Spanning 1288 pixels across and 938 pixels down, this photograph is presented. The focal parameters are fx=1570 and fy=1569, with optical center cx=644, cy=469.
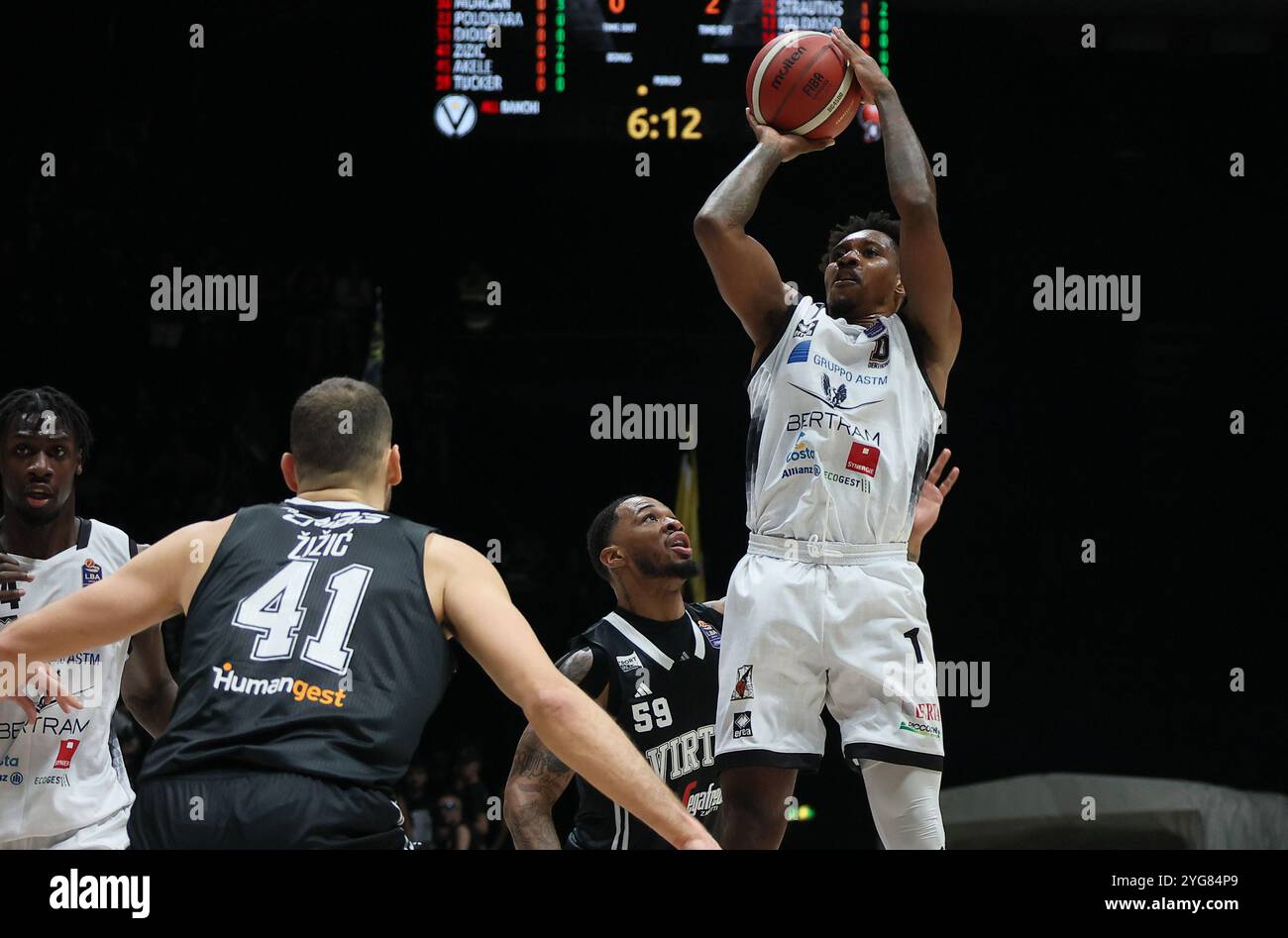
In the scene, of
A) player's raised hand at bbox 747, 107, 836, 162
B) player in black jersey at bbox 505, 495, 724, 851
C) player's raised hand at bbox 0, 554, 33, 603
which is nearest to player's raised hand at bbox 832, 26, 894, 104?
player's raised hand at bbox 747, 107, 836, 162

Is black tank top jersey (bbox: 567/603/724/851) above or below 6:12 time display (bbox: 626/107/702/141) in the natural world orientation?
below

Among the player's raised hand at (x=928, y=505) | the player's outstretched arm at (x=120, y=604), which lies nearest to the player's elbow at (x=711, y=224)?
the player's raised hand at (x=928, y=505)

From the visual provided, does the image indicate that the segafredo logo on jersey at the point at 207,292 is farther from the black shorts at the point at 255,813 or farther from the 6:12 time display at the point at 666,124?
the black shorts at the point at 255,813

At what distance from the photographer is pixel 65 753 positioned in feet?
14.2

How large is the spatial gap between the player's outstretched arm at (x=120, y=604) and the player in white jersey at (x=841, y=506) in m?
1.59

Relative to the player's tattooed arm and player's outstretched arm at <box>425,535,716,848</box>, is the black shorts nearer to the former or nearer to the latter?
player's outstretched arm at <box>425,535,716,848</box>

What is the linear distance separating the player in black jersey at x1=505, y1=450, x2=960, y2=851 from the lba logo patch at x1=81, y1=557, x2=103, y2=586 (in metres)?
1.32

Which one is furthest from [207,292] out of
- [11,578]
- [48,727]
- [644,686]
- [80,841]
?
[644,686]

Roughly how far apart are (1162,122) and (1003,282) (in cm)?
100

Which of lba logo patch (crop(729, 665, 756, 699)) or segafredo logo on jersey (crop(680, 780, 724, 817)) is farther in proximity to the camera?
segafredo logo on jersey (crop(680, 780, 724, 817))

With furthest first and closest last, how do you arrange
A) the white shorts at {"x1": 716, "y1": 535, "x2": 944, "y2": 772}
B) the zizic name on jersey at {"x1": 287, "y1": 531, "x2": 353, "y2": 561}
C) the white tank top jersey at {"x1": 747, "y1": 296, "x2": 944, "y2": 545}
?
the white tank top jersey at {"x1": 747, "y1": 296, "x2": 944, "y2": 545} < the white shorts at {"x1": 716, "y1": 535, "x2": 944, "y2": 772} < the zizic name on jersey at {"x1": 287, "y1": 531, "x2": 353, "y2": 561}

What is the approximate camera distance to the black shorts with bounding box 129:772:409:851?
257 cm
